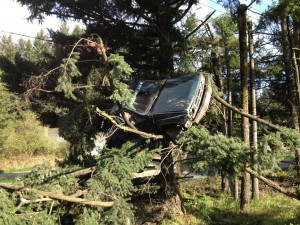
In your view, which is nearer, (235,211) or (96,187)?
(96,187)

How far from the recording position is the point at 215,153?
6.49 meters

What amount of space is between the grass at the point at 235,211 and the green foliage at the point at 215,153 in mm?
2809

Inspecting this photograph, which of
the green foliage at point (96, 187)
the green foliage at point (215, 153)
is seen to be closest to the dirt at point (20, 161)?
the green foliage at point (96, 187)

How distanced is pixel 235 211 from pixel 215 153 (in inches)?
184

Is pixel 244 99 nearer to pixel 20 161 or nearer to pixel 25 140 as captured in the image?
pixel 20 161

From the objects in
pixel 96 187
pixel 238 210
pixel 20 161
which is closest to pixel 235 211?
pixel 238 210

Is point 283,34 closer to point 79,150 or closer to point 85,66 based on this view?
point 85,66

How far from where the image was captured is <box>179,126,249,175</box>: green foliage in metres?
6.49

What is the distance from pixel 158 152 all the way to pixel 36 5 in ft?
17.7

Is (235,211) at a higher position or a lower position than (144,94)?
lower

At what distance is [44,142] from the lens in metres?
30.4

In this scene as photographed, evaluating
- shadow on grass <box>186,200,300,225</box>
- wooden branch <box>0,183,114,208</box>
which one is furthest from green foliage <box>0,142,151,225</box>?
shadow on grass <box>186,200,300,225</box>

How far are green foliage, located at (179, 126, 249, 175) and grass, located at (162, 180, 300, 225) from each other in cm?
281

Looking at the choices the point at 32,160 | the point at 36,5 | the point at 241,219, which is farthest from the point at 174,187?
the point at 32,160
